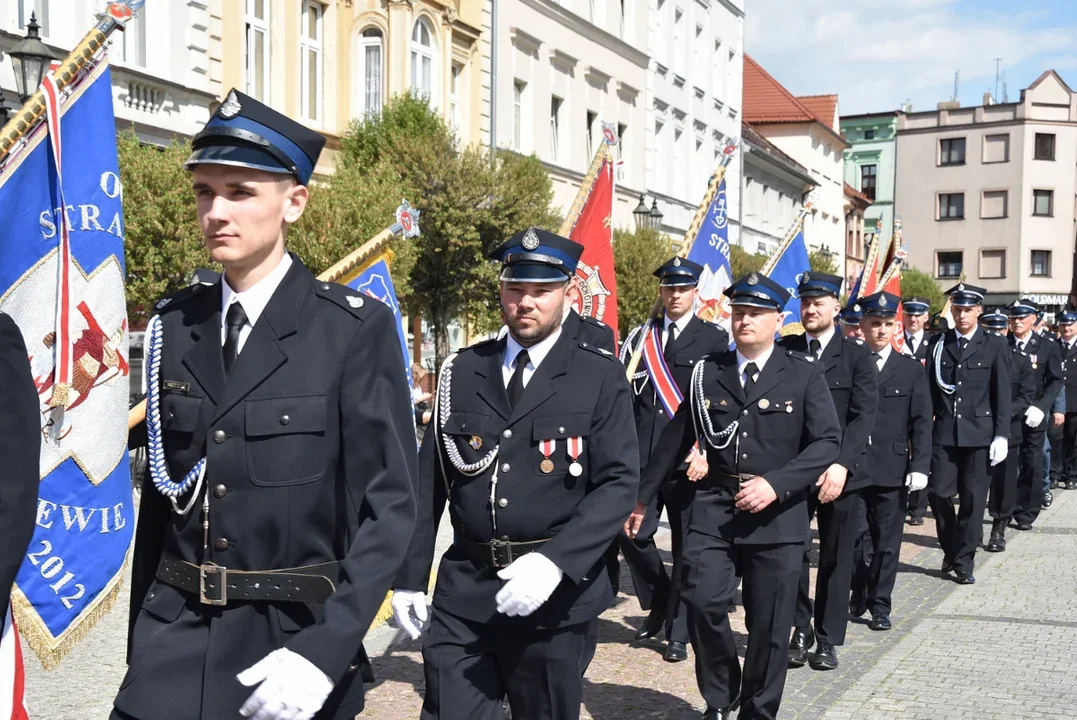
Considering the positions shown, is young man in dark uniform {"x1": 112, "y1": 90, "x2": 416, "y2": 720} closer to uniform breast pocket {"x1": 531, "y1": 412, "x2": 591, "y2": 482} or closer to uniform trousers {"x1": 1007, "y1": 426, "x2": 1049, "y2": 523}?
uniform breast pocket {"x1": 531, "y1": 412, "x2": 591, "y2": 482}

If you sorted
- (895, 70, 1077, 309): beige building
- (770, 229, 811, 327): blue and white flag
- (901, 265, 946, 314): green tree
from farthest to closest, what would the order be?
(895, 70, 1077, 309): beige building
(901, 265, 946, 314): green tree
(770, 229, 811, 327): blue and white flag

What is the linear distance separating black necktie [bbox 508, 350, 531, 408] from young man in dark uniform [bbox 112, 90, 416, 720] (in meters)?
1.46

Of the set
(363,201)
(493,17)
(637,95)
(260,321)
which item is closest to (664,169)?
(637,95)

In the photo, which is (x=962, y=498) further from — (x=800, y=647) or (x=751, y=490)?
(x=751, y=490)

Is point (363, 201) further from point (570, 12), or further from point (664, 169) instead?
point (664, 169)

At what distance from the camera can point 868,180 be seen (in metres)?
77.7

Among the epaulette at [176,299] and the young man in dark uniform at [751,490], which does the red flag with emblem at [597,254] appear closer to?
the young man in dark uniform at [751,490]

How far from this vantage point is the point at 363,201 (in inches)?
735

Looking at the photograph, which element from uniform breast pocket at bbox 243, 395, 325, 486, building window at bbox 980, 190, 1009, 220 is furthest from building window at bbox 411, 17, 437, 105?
building window at bbox 980, 190, 1009, 220

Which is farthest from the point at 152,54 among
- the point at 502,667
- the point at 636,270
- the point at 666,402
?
the point at 502,667

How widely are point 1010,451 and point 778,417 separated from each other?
297 inches

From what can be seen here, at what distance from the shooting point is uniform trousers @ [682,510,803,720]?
5.89m

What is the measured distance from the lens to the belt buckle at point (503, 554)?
4324 millimetres

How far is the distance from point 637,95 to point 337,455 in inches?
1472
